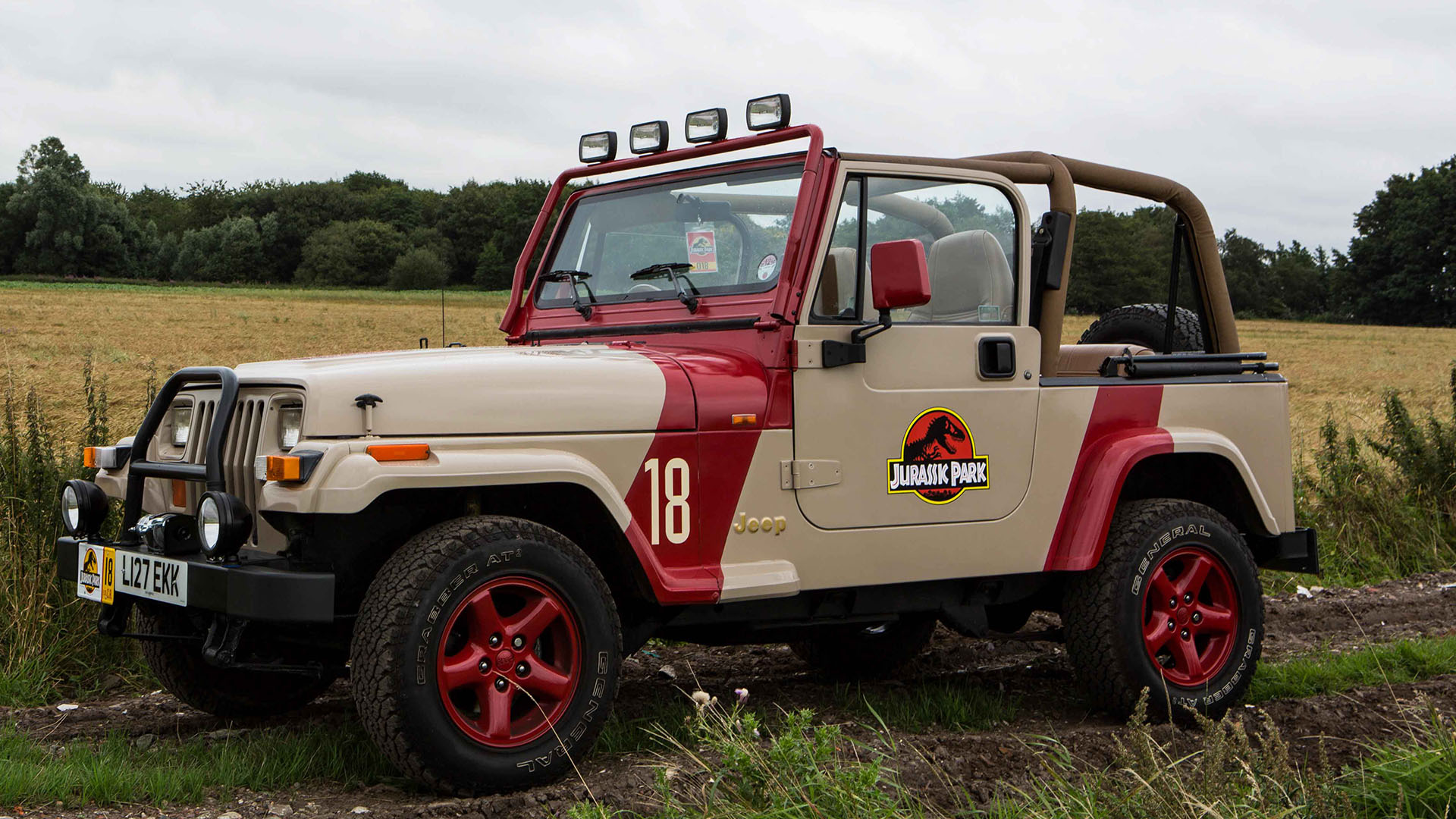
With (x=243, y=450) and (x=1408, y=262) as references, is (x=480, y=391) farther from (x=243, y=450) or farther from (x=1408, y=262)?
(x=1408, y=262)

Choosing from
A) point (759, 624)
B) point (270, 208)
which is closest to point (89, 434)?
point (759, 624)

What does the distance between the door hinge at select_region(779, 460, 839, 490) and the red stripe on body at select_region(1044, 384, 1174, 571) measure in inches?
41.9

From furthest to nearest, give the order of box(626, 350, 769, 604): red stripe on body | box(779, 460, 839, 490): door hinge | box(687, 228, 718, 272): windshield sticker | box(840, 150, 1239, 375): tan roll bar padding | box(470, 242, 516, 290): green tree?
box(470, 242, 516, 290): green tree, box(840, 150, 1239, 375): tan roll bar padding, box(687, 228, 718, 272): windshield sticker, box(779, 460, 839, 490): door hinge, box(626, 350, 769, 604): red stripe on body

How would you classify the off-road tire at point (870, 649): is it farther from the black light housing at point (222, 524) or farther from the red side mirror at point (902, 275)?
the black light housing at point (222, 524)

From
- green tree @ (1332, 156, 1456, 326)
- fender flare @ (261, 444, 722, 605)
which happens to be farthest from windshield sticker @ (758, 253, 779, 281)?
green tree @ (1332, 156, 1456, 326)

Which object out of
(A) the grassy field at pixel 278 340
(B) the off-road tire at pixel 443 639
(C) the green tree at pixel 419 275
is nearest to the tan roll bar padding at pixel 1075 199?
(B) the off-road tire at pixel 443 639

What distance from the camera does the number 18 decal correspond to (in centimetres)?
427

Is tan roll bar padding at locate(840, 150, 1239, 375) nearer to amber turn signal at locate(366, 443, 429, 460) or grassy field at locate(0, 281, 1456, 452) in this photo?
amber turn signal at locate(366, 443, 429, 460)

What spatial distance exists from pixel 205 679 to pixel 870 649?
2897mm

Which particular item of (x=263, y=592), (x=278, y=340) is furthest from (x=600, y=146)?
(x=278, y=340)

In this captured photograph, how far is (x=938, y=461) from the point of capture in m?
4.89

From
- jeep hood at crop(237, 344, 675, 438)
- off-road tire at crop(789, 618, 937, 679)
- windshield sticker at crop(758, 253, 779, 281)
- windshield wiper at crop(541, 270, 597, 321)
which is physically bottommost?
off-road tire at crop(789, 618, 937, 679)

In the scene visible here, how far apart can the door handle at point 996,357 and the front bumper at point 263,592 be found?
245 cm

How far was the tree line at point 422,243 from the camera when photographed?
9.63 metres
